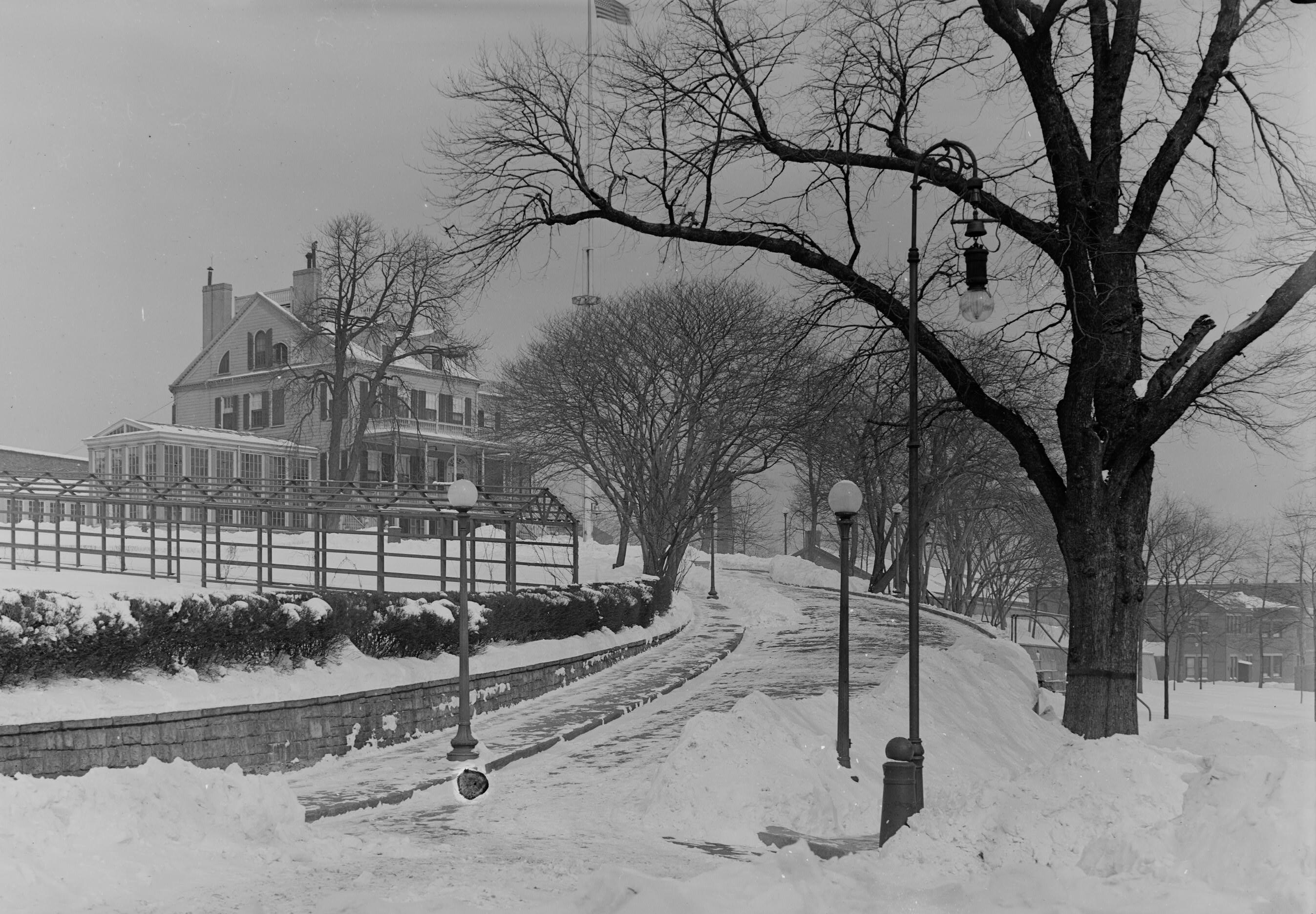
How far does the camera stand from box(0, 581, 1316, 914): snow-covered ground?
719cm

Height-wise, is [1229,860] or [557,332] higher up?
[557,332]

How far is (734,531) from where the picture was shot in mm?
75188

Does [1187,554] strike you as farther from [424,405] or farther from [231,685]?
[231,685]

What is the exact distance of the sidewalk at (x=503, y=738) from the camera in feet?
37.4

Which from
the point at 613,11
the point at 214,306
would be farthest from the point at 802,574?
the point at 613,11

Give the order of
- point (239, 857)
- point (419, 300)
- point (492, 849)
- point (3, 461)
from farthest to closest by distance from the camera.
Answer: point (419, 300) → point (3, 461) → point (492, 849) → point (239, 857)

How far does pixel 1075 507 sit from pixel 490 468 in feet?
109

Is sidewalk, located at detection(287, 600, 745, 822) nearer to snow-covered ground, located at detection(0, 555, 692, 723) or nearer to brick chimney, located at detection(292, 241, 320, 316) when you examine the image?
snow-covered ground, located at detection(0, 555, 692, 723)

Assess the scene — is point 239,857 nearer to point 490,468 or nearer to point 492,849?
point 492,849

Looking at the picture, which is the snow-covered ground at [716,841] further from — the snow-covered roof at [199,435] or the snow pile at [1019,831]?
the snow-covered roof at [199,435]

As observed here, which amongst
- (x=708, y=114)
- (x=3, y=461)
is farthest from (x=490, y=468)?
(x=708, y=114)

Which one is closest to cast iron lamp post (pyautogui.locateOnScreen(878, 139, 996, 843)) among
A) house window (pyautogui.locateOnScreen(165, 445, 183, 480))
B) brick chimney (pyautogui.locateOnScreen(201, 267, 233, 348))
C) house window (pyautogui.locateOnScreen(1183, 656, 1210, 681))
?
house window (pyautogui.locateOnScreen(165, 445, 183, 480))

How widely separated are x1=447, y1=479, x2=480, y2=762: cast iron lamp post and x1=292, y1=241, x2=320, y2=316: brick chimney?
104 ft

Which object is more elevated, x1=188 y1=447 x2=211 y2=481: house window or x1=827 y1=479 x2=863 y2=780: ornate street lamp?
x1=188 y1=447 x2=211 y2=481: house window
